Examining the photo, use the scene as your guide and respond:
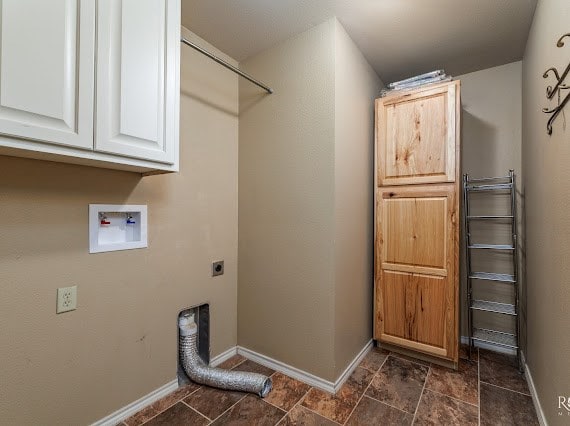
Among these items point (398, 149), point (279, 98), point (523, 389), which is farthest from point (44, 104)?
point (523, 389)

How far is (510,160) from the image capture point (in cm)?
231

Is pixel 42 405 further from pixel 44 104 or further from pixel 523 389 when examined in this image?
pixel 523 389

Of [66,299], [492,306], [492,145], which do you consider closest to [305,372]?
[66,299]

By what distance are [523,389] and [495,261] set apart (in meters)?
0.96

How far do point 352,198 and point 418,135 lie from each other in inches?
28.1

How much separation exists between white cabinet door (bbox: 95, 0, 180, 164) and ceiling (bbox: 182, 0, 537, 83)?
0.54m

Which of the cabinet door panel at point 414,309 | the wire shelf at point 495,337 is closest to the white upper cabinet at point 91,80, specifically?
the cabinet door panel at point 414,309

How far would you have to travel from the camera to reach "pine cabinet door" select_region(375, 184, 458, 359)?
200 centimetres

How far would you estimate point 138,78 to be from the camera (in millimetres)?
1220

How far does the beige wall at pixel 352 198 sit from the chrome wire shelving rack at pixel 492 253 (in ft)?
2.62

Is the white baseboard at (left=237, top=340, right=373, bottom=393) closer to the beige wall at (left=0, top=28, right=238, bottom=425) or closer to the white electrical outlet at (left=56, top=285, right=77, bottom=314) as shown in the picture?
the beige wall at (left=0, top=28, right=238, bottom=425)

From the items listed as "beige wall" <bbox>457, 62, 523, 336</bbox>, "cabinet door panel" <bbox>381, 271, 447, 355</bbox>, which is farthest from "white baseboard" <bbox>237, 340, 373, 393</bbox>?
"beige wall" <bbox>457, 62, 523, 336</bbox>

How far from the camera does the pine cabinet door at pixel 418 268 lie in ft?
6.56

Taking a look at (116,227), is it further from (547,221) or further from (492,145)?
(492,145)
